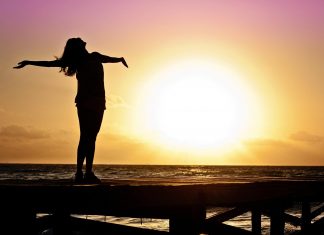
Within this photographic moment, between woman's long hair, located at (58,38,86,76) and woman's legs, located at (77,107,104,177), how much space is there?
0.72m

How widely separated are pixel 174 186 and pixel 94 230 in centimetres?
243

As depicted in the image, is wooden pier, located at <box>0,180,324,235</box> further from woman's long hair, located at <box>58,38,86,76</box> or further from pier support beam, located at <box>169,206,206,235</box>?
woman's long hair, located at <box>58,38,86,76</box>

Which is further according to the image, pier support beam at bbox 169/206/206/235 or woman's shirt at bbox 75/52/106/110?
woman's shirt at bbox 75/52/106/110

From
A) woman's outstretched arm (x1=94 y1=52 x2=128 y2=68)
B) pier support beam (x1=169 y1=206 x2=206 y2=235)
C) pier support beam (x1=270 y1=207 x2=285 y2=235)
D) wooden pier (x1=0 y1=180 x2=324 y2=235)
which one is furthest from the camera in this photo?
pier support beam (x1=270 y1=207 x2=285 y2=235)

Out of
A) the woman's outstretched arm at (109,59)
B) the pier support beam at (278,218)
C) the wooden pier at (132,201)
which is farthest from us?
the pier support beam at (278,218)

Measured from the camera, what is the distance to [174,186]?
7195 millimetres

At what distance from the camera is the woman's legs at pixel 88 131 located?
325 inches

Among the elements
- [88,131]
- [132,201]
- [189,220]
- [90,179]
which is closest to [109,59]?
[88,131]

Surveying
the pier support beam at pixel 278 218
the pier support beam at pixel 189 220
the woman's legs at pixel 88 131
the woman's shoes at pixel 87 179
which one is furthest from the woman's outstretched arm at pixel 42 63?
the pier support beam at pixel 278 218

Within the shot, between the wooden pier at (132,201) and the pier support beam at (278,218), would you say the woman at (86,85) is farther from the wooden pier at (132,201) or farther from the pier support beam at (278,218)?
the pier support beam at (278,218)

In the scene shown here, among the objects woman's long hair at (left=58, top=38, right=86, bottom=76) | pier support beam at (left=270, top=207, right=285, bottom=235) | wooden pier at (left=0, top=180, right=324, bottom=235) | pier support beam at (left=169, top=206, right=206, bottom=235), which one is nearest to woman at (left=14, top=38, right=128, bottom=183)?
woman's long hair at (left=58, top=38, right=86, bottom=76)

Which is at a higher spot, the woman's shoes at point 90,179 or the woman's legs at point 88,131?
the woman's legs at point 88,131

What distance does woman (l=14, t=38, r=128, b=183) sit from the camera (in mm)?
8234

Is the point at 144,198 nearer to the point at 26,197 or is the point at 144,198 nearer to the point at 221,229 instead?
the point at 26,197
